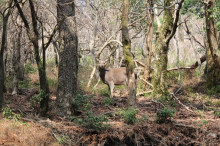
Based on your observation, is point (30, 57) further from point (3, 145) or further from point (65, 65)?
point (3, 145)

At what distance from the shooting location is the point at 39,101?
7641 mm

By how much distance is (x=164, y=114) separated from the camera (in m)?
7.54

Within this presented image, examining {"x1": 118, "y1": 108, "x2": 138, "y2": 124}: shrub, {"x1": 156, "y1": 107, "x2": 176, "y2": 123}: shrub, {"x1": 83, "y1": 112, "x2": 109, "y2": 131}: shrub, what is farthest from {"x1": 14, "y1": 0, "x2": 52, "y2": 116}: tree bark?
{"x1": 156, "y1": 107, "x2": 176, "y2": 123}: shrub

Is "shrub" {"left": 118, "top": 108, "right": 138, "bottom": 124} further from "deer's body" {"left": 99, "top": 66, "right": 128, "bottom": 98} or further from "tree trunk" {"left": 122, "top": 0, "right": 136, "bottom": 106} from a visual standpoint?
"deer's body" {"left": 99, "top": 66, "right": 128, "bottom": 98}

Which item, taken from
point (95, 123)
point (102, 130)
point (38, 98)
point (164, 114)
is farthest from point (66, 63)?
point (164, 114)

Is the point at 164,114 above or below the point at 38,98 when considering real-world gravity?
below

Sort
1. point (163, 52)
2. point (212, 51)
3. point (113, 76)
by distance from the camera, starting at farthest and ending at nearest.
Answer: point (113, 76), point (212, 51), point (163, 52)

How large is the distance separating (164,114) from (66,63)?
124 inches

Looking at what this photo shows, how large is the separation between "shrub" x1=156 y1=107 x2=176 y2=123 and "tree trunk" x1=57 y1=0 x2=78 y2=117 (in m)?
2.58

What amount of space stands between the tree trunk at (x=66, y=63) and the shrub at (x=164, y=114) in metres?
2.58

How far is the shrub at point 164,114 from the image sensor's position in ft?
24.6

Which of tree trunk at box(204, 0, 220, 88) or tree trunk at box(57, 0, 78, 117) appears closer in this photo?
tree trunk at box(57, 0, 78, 117)

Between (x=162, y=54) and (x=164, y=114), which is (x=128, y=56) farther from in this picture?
(x=162, y=54)

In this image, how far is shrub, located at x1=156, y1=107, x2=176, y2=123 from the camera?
751 centimetres
